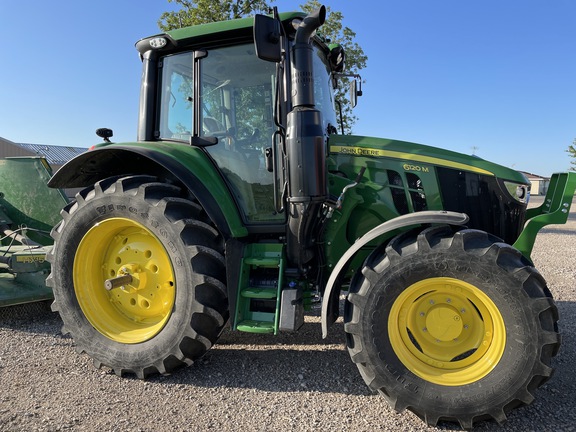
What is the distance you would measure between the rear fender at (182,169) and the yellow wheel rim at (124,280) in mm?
502

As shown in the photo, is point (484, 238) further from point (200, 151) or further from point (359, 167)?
point (200, 151)

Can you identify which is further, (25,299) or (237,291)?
(25,299)

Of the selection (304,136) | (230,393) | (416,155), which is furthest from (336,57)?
(230,393)

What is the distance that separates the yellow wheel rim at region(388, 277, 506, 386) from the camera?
2393 millimetres

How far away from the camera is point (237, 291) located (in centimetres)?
294

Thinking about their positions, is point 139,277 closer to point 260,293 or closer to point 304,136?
point 260,293

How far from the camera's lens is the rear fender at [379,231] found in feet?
8.16

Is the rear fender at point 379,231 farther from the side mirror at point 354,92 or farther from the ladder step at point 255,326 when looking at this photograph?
the side mirror at point 354,92

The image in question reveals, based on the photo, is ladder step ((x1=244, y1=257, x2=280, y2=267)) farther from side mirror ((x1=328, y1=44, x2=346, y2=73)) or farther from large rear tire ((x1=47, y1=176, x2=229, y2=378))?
side mirror ((x1=328, y1=44, x2=346, y2=73))

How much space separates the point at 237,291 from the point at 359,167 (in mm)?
1278

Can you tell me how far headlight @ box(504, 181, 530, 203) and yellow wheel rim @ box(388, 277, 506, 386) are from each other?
942 millimetres

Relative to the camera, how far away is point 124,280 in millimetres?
3125

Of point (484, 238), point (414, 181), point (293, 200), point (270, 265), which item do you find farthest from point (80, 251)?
point (484, 238)

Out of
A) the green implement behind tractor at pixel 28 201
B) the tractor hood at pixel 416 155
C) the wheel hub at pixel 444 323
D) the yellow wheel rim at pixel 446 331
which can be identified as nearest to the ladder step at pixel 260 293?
the yellow wheel rim at pixel 446 331
